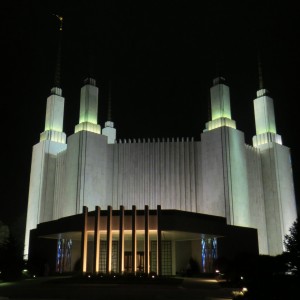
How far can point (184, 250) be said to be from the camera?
126 ft

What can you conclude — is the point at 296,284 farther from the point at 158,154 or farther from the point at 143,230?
the point at 158,154

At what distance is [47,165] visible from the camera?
46750 millimetres

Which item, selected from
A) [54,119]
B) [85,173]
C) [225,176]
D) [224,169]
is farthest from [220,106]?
[54,119]

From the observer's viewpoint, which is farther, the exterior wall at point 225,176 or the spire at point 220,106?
the spire at point 220,106

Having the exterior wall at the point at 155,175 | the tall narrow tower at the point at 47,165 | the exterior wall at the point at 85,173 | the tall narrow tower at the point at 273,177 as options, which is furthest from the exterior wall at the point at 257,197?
the tall narrow tower at the point at 47,165

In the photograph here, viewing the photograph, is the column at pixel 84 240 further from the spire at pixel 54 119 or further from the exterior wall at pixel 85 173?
the spire at pixel 54 119

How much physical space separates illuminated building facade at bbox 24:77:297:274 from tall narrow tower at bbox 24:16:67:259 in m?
0.11

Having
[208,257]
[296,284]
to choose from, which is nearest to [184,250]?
[208,257]

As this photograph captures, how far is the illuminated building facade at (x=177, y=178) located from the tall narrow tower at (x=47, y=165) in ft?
0.35

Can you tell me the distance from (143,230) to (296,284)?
2130cm

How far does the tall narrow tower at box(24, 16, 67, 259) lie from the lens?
45656mm

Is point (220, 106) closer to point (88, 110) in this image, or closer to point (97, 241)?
point (88, 110)

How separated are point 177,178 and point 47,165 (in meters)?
14.6

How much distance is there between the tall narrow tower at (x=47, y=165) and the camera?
45.7 meters
